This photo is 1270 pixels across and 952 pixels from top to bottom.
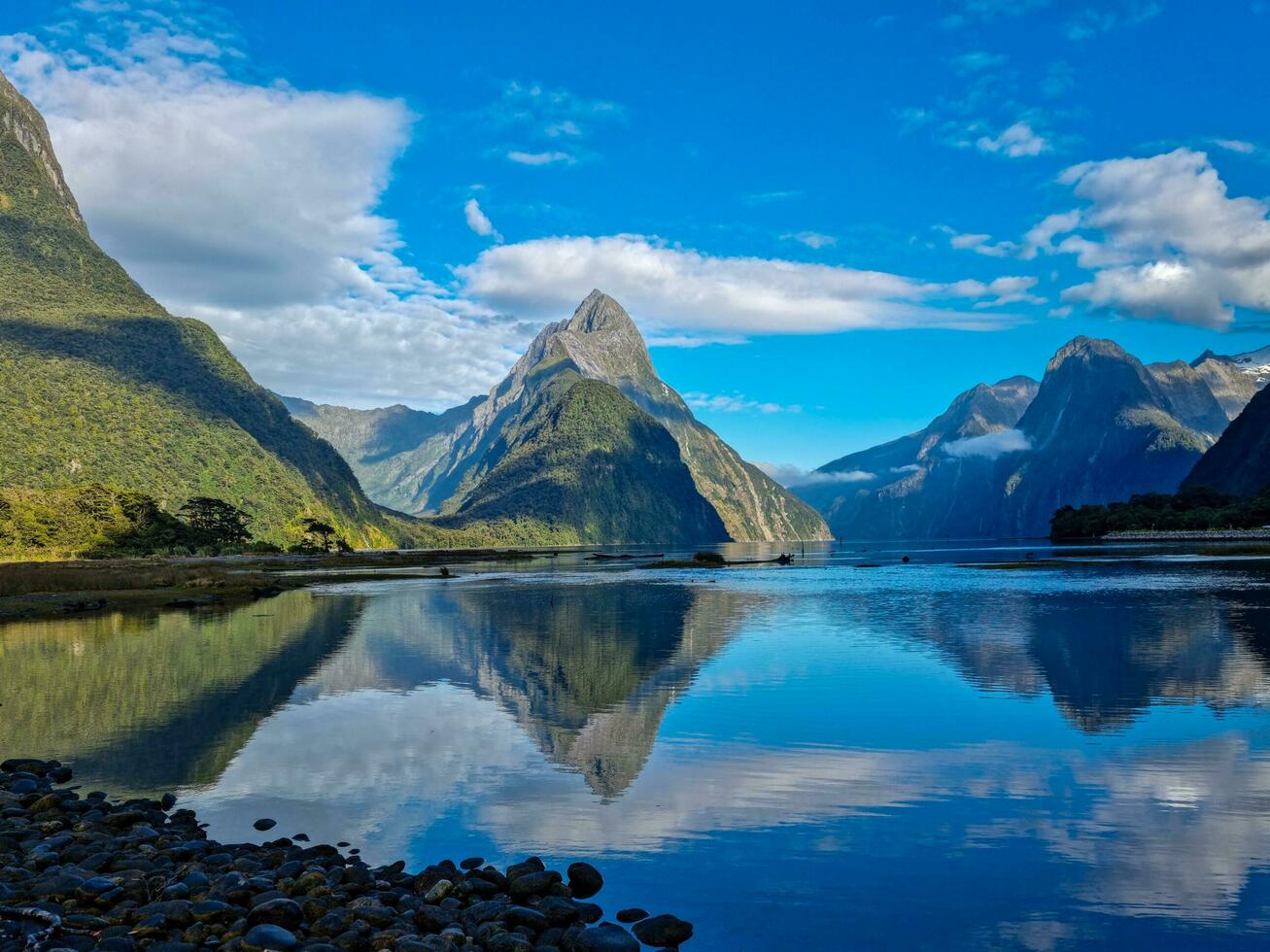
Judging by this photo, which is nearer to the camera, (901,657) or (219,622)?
(901,657)

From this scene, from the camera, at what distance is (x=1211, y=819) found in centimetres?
1582

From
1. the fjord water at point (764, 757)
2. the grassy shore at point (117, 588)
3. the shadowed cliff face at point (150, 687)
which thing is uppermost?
the fjord water at point (764, 757)

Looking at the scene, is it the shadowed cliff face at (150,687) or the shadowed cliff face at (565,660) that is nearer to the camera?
the shadowed cliff face at (150,687)

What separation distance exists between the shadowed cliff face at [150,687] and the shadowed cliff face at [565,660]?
125 inches

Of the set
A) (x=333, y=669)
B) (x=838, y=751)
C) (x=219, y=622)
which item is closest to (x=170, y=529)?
(x=219, y=622)

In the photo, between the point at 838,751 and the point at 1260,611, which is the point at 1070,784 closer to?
the point at 838,751

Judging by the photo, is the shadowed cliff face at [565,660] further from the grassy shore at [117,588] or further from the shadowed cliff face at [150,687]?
the grassy shore at [117,588]

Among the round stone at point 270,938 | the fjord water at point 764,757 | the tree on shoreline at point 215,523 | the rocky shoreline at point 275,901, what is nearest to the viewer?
the round stone at point 270,938

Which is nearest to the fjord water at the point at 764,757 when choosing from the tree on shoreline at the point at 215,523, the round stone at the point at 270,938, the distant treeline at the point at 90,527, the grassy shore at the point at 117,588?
the round stone at the point at 270,938

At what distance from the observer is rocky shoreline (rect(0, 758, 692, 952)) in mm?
10781

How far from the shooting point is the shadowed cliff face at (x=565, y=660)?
79.3 feet

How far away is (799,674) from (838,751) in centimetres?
1254

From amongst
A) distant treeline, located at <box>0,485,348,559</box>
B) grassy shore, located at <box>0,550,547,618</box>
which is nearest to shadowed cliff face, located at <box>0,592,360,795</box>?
grassy shore, located at <box>0,550,547,618</box>

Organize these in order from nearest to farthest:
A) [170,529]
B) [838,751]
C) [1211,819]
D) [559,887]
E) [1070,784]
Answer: [559,887], [1211,819], [1070,784], [838,751], [170,529]
